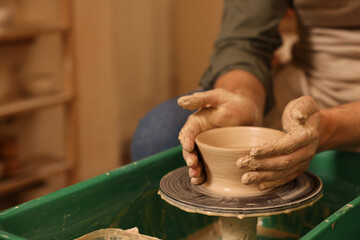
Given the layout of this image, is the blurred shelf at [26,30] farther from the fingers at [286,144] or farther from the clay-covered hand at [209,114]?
the fingers at [286,144]

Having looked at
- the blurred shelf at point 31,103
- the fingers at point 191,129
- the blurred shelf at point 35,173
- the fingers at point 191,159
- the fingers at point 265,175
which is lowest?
the blurred shelf at point 35,173

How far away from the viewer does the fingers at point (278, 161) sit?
32.2 inches

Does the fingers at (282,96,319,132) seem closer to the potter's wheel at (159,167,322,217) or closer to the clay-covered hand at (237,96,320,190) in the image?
the clay-covered hand at (237,96,320,190)

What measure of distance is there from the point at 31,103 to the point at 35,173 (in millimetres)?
355

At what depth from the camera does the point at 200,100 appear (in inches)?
38.0

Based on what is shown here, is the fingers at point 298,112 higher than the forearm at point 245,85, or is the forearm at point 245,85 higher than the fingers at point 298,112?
the fingers at point 298,112

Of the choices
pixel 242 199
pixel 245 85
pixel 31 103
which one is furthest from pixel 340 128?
pixel 31 103

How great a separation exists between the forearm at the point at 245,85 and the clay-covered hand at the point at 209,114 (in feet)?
0.45

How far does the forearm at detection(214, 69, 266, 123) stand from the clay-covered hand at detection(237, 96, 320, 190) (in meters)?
0.29

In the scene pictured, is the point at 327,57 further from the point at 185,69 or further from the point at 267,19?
the point at 185,69

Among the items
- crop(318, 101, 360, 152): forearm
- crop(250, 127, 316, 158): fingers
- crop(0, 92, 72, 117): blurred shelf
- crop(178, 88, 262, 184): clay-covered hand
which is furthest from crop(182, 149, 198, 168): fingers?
crop(0, 92, 72, 117): blurred shelf

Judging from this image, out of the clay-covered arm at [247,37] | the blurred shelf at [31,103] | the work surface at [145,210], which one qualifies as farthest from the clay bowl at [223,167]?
the blurred shelf at [31,103]

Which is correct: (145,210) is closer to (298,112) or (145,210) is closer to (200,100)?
(200,100)

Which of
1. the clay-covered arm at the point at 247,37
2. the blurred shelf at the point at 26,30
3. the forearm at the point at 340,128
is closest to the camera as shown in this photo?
the forearm at the point at 340,128
